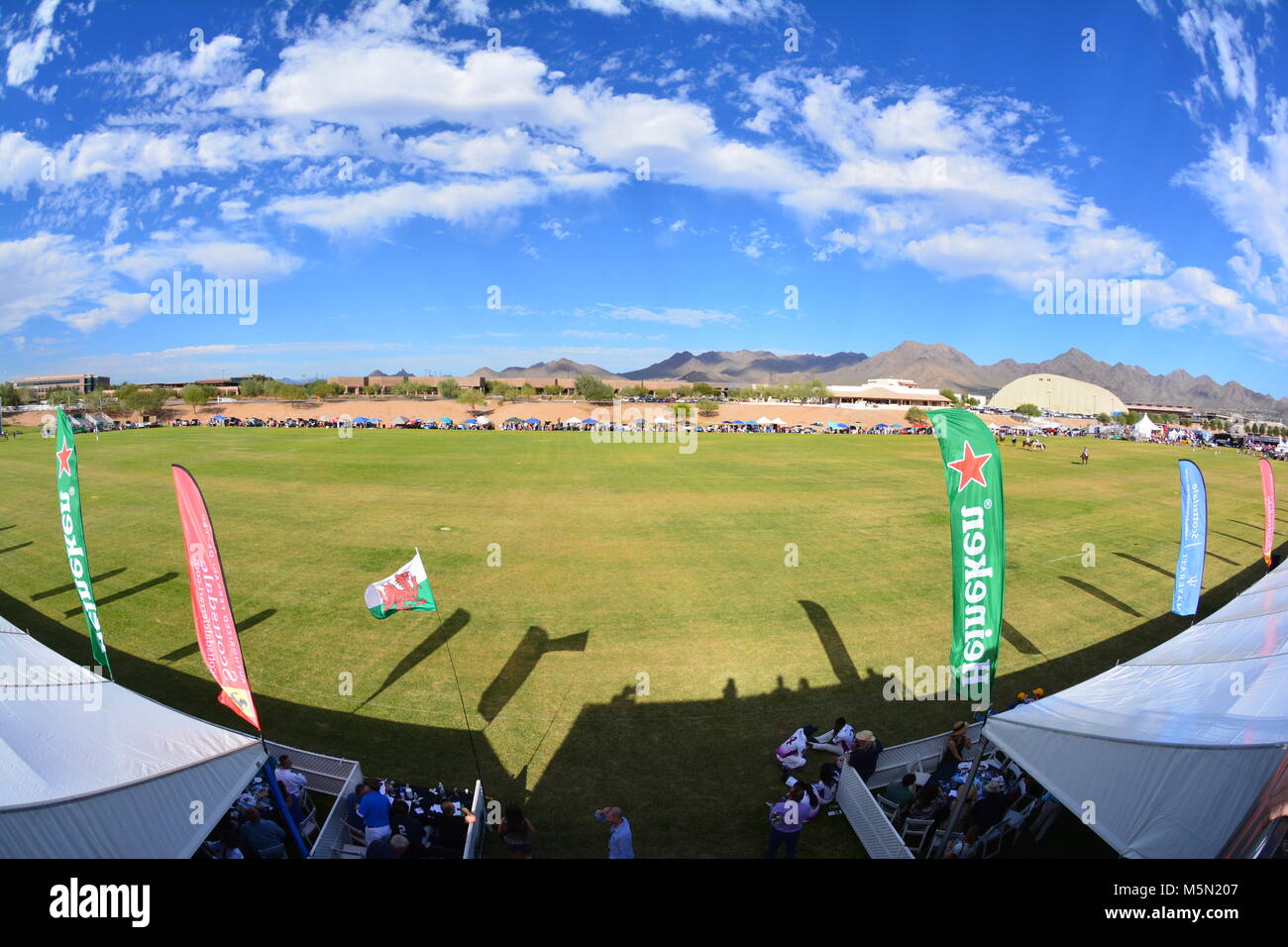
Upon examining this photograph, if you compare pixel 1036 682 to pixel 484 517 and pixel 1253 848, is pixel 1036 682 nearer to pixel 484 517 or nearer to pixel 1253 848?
pixel 1253 848

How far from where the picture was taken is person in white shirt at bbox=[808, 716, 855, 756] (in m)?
8.98

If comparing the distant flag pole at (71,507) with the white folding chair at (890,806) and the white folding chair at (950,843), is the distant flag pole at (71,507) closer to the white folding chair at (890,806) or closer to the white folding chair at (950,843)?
the white folding chair at (890,806)

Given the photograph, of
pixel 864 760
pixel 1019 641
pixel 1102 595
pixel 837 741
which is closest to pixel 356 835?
pixel 864 760

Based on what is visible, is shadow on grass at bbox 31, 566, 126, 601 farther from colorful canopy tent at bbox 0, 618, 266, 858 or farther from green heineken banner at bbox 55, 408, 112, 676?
colorful canopy tent at bbox 0, 618, 266, 858

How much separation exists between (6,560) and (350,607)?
12998mm

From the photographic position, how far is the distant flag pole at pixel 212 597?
7.83 metres

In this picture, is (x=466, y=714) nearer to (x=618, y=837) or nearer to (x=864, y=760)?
(x=618, y=837)

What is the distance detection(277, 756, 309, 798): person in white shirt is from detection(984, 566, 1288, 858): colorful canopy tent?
8.15 m

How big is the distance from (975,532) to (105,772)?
357 inches

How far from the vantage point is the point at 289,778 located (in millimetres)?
7910

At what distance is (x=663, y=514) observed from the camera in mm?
26203

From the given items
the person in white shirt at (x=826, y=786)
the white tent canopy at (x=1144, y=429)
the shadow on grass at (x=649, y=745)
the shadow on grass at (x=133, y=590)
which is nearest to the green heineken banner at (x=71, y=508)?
the shadow on grass at (x=649, y=745)

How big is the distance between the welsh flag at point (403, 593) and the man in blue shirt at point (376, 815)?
16.0 feet
